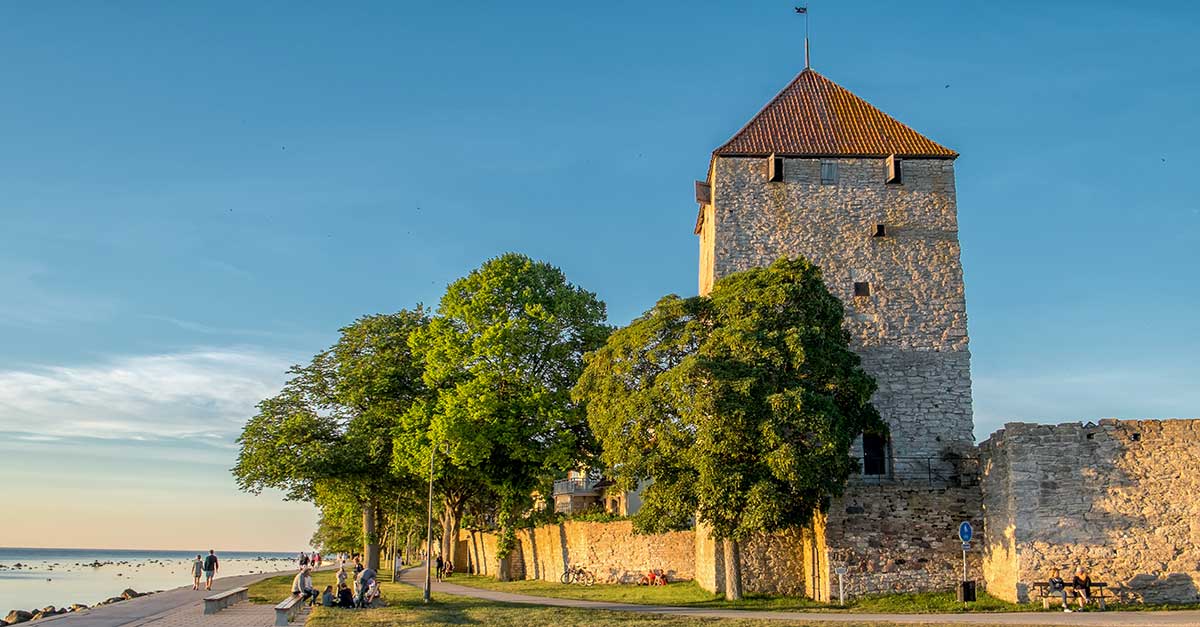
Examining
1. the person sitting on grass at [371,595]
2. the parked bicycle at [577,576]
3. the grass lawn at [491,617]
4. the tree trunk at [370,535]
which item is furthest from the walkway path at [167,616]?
the tree trunk at [370,535]

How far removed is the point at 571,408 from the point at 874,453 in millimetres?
10716

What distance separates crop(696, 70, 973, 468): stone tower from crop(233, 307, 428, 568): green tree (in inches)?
554

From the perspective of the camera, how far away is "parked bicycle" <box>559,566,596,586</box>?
3266 cm

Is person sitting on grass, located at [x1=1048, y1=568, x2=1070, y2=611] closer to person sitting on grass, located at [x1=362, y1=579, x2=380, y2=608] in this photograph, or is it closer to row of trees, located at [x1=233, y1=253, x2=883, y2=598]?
row of trees, located at [x1=233, y1=253, x2=883, y2=598]

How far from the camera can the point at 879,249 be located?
2911 cm

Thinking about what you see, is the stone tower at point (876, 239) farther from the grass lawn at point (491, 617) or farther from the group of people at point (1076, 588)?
the grass lawn at point (491, 617)

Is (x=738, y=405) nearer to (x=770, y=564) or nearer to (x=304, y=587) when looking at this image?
(x=770, y=564)

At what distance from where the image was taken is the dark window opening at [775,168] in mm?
29516

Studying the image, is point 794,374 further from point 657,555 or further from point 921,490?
point 657,555

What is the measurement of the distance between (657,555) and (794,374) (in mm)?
10871

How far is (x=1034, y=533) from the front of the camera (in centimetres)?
2217

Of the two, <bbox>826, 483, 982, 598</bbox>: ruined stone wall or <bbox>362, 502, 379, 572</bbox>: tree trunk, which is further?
<bbox>362, 502, 379, 572</bbox>: tree trunk

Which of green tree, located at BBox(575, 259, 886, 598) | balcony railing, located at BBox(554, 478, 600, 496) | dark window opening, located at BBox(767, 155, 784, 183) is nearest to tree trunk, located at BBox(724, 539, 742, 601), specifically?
green tree, located at BBox(575, 259, 886, 598)

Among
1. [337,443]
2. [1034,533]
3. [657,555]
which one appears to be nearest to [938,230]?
[1034,533]
